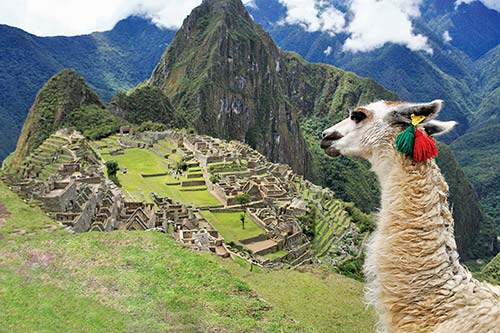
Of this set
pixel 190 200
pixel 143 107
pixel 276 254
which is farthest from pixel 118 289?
pixel 143 107

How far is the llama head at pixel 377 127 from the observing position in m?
2.24

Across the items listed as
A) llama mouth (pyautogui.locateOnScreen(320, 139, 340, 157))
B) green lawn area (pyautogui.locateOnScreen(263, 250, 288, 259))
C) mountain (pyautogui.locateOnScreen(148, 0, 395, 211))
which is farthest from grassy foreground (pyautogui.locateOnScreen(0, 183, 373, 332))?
mountain (pyautogui.locateOnScreen(148, 0, 395, 211))

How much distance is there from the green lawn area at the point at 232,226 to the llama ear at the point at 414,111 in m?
15.5

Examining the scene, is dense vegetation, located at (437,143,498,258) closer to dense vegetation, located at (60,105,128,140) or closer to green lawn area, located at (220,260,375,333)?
dense vegetation, located at (60,105,128,140)

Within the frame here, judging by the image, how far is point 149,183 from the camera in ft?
82.3

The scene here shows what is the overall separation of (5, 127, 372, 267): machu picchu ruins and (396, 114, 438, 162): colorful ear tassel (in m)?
9.17

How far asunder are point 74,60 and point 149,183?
11109 centimetres

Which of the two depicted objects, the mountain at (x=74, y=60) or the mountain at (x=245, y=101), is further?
the mountain at (x=74, y=60)

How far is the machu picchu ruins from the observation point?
13375mm

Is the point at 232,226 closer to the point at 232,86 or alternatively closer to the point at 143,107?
the point at 143,107

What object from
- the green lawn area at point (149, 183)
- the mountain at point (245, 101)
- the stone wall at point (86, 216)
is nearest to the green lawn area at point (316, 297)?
the stone wall at point (86, 216)

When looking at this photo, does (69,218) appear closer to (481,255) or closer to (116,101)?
(116,101)

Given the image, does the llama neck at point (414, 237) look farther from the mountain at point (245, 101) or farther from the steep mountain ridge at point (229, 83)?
the steep mountain ridge at point (229, 83)

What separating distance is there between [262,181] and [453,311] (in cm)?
2563
